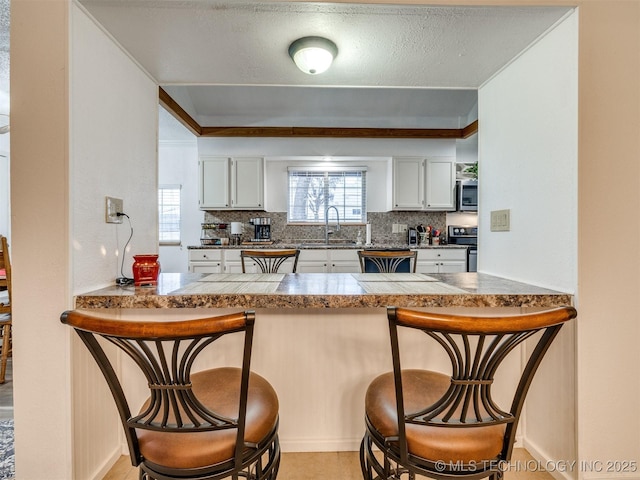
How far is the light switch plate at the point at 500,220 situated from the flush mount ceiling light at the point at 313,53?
1215mm

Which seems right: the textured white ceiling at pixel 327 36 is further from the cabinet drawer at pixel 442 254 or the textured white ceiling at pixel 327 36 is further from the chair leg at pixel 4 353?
the cabinet drawer at pixel 442 254

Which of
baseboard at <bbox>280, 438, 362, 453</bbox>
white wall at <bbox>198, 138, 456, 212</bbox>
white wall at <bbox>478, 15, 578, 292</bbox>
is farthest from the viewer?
white wall at <bbox>198, 138, 456, 212</bbox>

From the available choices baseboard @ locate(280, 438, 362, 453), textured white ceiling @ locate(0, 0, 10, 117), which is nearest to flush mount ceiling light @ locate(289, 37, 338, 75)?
baseboard @ locate(280, 438, 362, 453)

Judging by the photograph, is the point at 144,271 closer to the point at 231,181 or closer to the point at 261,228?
the point at 231,181

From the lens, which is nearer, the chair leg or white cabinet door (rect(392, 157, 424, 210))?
the chair leg

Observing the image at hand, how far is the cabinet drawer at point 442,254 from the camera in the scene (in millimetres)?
3986

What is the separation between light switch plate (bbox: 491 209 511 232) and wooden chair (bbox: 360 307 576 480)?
101 cm

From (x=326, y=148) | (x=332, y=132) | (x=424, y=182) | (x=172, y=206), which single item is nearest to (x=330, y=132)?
(x=332, y=132)

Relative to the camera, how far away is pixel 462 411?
80cm

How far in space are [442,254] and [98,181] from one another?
3.68 m

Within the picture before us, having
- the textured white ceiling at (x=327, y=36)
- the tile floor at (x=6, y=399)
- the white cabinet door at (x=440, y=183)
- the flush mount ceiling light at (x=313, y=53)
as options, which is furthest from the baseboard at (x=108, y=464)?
the white cabinet door at (x=440, y=183)

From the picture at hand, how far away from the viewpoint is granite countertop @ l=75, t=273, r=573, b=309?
119cm

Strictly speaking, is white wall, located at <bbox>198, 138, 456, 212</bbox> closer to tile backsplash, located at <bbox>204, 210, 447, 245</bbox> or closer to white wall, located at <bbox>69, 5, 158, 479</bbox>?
tile backsplash, located at <bbox>204, 210, 447, 245</bbox>

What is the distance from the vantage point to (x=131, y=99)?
1636 millimetres
